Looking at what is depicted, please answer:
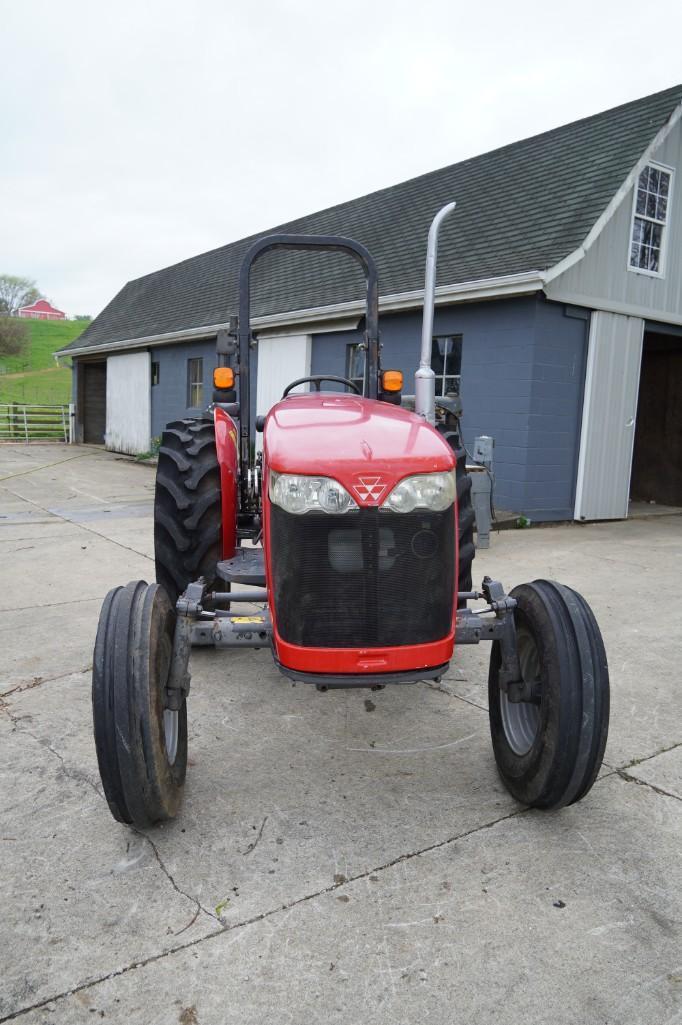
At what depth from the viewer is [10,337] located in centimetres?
4753

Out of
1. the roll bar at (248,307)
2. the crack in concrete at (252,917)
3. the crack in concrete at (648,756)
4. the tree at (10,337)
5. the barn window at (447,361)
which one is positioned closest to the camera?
the crack in concrete at (252,917)

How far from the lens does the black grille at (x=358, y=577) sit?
233 cm

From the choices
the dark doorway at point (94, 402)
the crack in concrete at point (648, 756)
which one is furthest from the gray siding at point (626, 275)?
the dark doorway at point (94, 402)

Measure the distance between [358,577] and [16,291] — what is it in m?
79.0

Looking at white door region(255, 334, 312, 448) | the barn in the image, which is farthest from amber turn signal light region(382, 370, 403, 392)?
white door region(255, 334, 312, 448)

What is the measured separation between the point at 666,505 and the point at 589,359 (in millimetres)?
3886

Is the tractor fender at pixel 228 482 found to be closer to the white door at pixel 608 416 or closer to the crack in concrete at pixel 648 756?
the crack in concrete at pixel 648 756

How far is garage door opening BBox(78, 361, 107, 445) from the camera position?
2253 centimetres

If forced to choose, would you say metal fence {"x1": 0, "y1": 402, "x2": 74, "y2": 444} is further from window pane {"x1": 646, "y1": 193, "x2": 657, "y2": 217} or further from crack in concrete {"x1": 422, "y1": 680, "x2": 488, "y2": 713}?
crack in concrete {"x1": 422, "y1": 680, "x2": 488, "y2": 713}

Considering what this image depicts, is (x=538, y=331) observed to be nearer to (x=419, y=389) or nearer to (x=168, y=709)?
(x=419, y=389)

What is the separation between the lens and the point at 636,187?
9.33 metres

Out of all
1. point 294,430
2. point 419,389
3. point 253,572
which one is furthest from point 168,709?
point 419,389

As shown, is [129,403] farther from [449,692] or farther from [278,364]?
[449,692]

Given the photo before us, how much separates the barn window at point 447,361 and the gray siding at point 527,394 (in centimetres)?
22
